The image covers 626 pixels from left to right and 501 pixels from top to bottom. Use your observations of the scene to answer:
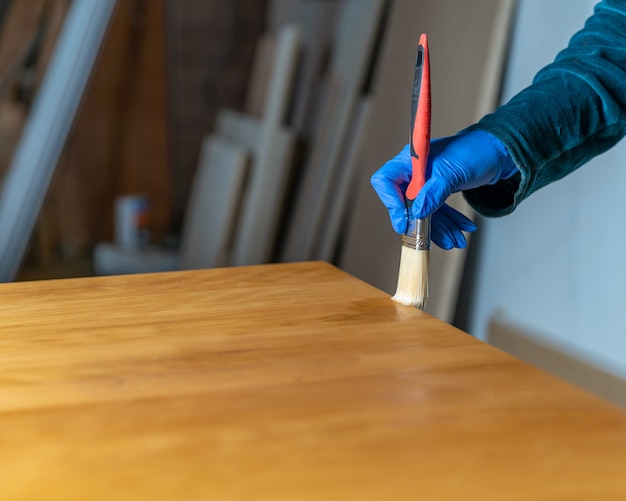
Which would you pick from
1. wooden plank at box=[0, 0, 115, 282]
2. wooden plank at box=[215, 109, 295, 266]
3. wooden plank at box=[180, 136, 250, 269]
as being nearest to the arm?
wooden plank at box=[0, 0, 115, 282]

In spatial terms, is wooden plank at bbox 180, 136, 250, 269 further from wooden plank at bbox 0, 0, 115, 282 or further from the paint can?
wooden plank at bbox 0, 0, 115, 282

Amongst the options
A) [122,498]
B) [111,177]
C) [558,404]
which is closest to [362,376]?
[558,404]

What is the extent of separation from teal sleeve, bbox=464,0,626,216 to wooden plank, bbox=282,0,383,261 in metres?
1.36

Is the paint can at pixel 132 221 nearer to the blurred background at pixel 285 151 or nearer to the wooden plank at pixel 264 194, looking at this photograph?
the blurred background at pixel 285 151

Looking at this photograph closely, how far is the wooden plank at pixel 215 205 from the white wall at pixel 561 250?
4.09ft

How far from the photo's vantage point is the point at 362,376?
0.77m

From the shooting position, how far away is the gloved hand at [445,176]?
3.38 ft

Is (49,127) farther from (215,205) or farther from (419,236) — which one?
(419,236)

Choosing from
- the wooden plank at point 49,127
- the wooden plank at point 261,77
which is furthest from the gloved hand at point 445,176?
the wooden plank at point 261,77

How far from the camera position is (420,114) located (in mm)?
967

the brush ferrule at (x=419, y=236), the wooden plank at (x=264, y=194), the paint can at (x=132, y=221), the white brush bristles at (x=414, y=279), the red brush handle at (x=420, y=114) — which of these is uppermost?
the red brush handle at (x=420, y=114)

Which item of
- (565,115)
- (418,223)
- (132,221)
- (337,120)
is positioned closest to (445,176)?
(418,223)

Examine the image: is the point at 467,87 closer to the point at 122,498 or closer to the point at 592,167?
the point at 592,167

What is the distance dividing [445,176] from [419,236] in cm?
10
